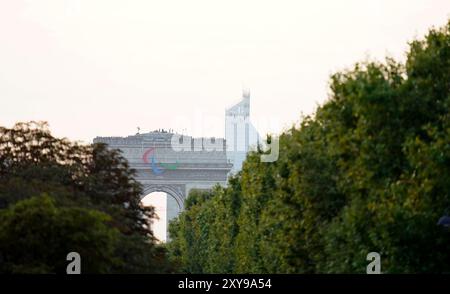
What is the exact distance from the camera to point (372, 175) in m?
45.0

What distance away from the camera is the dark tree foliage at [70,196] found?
41.2 meters

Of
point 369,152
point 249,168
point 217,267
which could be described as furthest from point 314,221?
point 217,267

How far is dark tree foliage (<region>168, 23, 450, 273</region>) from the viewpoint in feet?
138

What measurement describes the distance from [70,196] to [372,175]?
7.57 m

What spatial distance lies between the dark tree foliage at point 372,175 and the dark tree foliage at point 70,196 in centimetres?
431

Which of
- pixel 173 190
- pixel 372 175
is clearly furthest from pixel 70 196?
pixel 173 190

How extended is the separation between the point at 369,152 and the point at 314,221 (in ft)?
25.8

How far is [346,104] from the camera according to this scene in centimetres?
4747

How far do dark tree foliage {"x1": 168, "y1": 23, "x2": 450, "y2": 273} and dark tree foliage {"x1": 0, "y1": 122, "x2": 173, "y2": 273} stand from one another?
431 cm

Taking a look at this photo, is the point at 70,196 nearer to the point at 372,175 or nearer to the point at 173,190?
the point at 372,175

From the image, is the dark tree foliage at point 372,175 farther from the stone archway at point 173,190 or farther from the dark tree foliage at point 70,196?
the stone archway at point 173,190

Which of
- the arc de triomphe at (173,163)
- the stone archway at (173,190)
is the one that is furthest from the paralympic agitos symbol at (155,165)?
the stone archway at (173,190)
